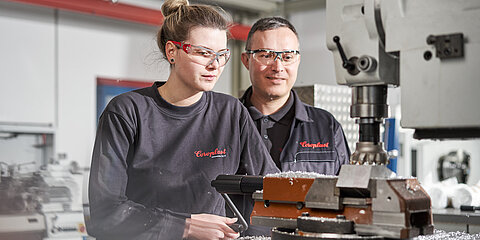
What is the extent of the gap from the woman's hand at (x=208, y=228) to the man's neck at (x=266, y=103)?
0.73 metres

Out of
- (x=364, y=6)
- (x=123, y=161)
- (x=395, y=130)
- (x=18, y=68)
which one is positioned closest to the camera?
(x=364, y=6)

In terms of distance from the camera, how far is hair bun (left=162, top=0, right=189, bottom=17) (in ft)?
5.35

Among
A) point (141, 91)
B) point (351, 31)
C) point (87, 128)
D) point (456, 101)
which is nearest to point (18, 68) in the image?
point (87, 128)

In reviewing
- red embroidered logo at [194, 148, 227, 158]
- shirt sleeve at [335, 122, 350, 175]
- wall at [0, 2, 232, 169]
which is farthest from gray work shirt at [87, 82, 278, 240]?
wall at [0, 2, 232, 169]

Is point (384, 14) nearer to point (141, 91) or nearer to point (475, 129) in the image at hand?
point (475, 129)

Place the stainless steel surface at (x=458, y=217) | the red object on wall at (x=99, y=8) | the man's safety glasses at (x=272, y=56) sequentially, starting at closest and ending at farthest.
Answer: the man's safety glasses at (x=272, y=56) → the stainless steel surface at (x=458, y=217) → the red object on wall at (x=99, y=8)

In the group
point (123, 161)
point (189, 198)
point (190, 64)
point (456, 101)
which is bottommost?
point (189, 198)

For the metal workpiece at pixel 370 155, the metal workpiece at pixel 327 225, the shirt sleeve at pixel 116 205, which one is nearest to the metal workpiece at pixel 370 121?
the metal workpiece at pixel 370 155

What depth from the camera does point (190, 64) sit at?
158cm

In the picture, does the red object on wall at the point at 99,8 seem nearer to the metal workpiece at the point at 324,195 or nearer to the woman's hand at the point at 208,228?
the woman's hand at the point at 208,228

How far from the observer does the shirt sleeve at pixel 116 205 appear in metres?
1.40

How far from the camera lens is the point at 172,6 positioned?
5.37 ft

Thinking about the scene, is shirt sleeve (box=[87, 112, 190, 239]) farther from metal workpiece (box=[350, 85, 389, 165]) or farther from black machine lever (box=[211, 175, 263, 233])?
metal workpiece (box=[350, 85, 389, 165])

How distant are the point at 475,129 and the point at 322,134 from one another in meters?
1.11
